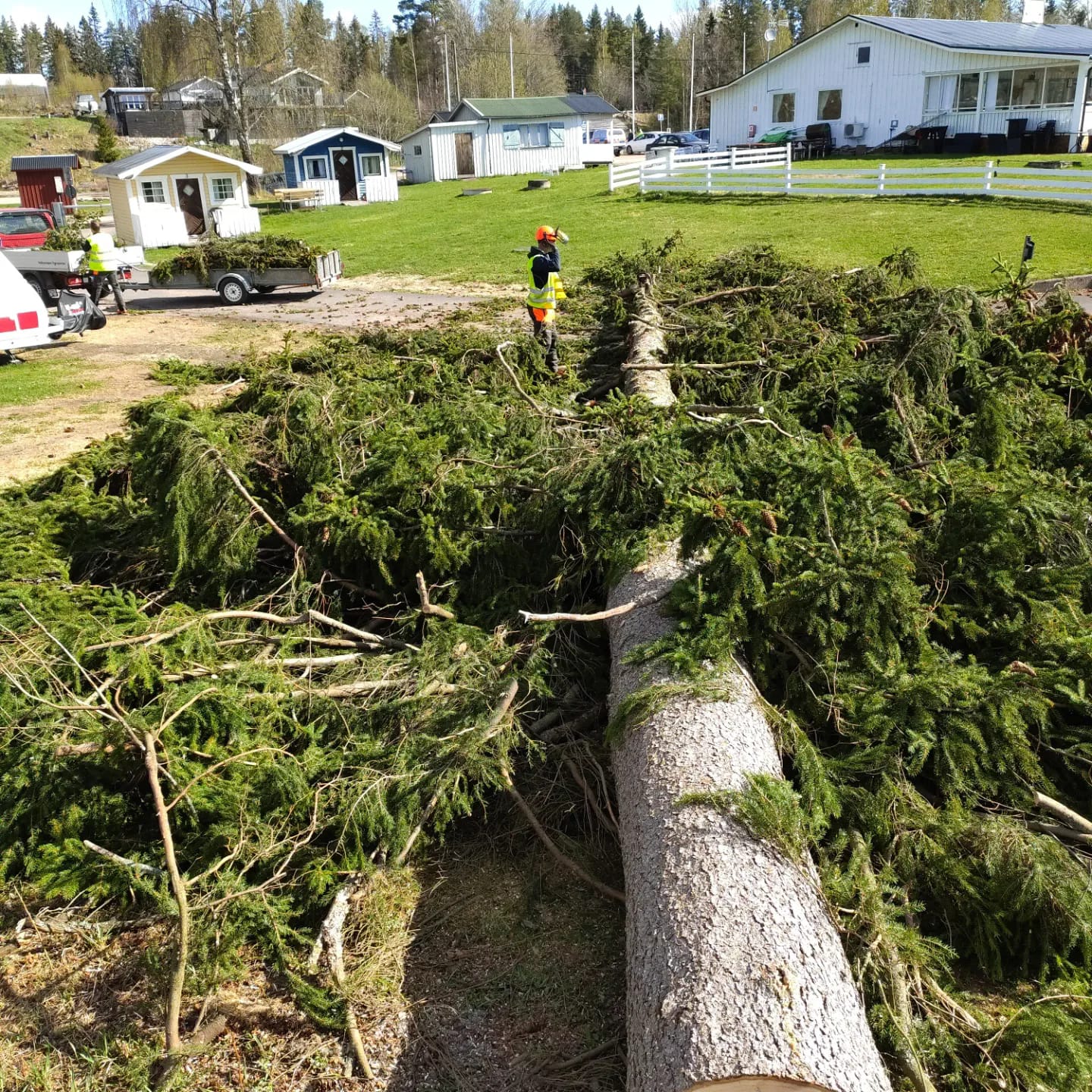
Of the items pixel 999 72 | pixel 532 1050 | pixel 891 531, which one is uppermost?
pixel 999 72

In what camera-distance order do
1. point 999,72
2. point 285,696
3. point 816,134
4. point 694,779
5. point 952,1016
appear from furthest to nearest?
point 816,134, point 999,72, point 285,696, point 694,779, point 952,1016

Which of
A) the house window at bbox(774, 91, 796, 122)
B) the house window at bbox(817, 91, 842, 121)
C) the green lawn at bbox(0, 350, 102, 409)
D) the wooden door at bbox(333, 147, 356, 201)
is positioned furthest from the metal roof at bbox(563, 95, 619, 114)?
the green lawn at bbox(0, 350, 102, 409)

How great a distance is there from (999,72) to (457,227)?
828 inches

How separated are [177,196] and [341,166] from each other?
41.3 ft

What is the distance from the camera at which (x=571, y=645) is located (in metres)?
5.22

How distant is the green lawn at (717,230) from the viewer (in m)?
16.9

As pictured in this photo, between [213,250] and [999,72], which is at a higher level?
[999,72]

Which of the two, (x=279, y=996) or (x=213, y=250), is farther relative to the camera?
(x=213, y=250)

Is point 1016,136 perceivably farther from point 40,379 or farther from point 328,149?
point 40,379

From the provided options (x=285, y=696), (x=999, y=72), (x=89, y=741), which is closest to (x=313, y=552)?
(x=285, y=696)

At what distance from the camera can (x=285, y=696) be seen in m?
4.91

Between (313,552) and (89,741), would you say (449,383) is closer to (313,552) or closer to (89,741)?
(313,552)

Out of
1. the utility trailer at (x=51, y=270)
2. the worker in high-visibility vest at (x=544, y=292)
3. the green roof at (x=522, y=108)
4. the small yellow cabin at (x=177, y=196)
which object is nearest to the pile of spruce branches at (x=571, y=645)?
the worker in high-visibility vest at (x=544, y=292)

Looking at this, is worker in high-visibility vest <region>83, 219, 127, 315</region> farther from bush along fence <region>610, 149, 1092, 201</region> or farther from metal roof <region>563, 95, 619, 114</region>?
metal roof <region>563, 95, 619, 114</region>
